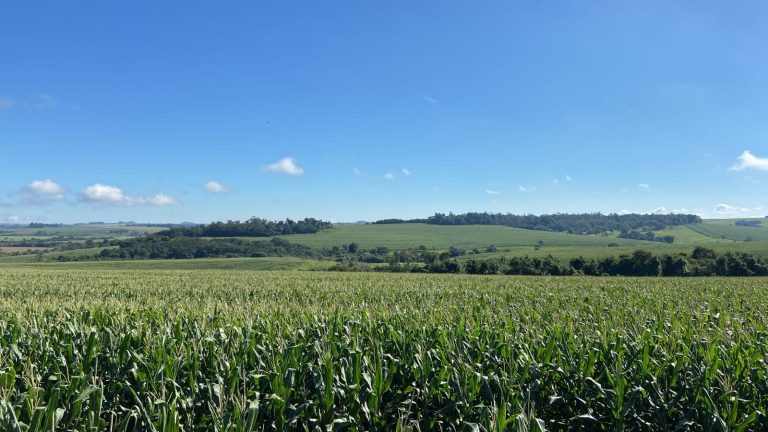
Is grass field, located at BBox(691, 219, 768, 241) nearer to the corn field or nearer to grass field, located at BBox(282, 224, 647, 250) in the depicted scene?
grass field, located at BBox(282, 224, 647, 250)

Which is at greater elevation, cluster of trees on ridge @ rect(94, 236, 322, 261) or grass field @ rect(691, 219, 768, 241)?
grass field @ rect(691, 219, 768, 241)

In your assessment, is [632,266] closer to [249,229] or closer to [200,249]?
[200,249]

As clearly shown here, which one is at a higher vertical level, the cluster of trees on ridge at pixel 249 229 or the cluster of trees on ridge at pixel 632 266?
the cluster of trees on ridge at pixel 249 229

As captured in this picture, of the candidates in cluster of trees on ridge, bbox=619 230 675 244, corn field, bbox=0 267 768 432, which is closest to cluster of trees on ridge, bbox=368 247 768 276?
corn field, bbox=0 267 768 432

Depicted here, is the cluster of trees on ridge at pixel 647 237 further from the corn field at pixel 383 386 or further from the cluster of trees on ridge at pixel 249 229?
the corn field at pixel 383 386

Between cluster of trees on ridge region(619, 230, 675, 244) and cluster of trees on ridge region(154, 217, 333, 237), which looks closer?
cluster of trees on ridge region(619, 230, 675, 244)

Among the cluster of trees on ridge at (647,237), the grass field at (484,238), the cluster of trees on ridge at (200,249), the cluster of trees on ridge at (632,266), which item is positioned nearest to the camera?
the cluster of trees on ridge at (632,266)

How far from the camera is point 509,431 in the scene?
4340 mm

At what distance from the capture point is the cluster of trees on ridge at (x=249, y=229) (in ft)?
536

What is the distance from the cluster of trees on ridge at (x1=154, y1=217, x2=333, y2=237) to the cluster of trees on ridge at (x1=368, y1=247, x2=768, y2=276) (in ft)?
342

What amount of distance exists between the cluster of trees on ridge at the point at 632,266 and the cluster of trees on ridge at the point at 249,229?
104 m

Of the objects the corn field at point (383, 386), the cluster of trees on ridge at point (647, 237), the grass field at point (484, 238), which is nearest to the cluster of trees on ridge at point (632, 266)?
the grass field at point (484, 238)

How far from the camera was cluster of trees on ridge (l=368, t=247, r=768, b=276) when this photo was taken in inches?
2591

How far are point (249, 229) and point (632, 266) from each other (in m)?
137
